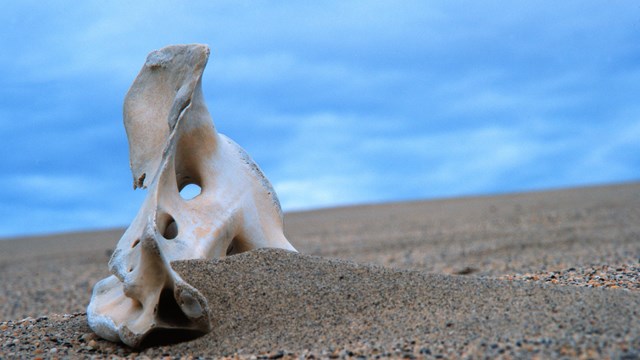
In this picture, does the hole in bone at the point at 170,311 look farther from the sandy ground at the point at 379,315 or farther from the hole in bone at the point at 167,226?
the hole in bone at the point at 167,226

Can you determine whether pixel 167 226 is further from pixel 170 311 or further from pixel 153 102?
pixel 153 102

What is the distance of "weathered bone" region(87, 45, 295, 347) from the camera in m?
4.46

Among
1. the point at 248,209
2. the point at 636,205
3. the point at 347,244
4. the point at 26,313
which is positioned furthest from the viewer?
the point at 636,205

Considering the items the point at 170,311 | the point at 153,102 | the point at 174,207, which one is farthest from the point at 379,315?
the point at 153,102

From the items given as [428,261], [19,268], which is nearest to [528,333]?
[428,261]

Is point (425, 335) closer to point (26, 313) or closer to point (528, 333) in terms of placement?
point (528, 333)

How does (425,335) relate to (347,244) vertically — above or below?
above

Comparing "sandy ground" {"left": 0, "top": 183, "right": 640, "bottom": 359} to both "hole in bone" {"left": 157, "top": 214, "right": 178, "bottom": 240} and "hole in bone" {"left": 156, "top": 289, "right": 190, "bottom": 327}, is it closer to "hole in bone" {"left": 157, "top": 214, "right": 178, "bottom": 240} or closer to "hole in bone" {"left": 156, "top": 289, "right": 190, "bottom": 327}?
"hole in bone" {"left": 156, "top": 289, "right": 190, "bottom": 327}

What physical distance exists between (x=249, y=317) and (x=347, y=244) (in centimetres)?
1052

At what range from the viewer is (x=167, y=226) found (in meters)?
5.29

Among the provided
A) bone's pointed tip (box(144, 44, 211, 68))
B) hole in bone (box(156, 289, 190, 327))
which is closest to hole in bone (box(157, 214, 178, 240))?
hole in bone (box(156, 289, 190, 327))

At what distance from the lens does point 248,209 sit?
5.61 meters

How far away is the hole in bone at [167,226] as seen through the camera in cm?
496

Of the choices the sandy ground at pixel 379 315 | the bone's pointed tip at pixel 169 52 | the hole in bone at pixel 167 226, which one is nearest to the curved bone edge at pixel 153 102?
the bone's pointed tip at pixel 169 52
